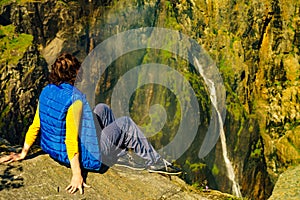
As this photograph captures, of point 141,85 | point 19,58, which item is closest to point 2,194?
point 19,58

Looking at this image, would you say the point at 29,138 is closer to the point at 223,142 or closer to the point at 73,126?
the point at 73,126

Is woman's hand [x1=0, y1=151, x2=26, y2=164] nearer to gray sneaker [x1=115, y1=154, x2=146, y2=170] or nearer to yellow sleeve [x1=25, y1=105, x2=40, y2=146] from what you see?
yellow sleeve [x1=25, y1=105, x2=40, y2=146]

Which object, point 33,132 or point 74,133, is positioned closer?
point 74,133

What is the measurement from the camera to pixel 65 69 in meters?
4.54

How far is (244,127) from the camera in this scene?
19578 mm

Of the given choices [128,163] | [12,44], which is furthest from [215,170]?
[128,163]

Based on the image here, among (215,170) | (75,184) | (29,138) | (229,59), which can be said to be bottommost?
(215,170)

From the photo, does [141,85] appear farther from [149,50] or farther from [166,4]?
[166,4]

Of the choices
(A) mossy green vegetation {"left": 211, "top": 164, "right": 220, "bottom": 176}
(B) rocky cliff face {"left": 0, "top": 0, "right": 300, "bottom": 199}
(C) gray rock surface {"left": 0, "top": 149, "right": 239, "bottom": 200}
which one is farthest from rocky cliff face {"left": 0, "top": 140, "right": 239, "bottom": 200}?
(A) mossy green vegetation {"left": 211, "top": 164, "right": 220, "bottom": 176}

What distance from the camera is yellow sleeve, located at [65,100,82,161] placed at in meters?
4.45

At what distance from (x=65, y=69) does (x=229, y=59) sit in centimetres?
1577

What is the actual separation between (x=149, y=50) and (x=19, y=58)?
6.00m

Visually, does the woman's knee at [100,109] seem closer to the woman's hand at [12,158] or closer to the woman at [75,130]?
the woman at [75,130]

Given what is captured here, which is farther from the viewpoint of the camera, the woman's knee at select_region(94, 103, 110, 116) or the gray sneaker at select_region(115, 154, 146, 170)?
the gray sneaker at select_region(115, 154, 146, 170)
